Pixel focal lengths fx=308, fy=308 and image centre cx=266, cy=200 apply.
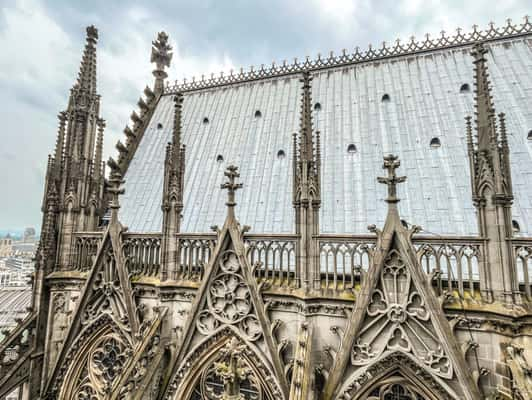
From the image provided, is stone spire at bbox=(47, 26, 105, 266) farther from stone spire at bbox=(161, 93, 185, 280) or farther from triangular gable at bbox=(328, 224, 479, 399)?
triangular gable at bbox=(328, 224, 479, 399)

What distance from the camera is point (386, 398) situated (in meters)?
6.05

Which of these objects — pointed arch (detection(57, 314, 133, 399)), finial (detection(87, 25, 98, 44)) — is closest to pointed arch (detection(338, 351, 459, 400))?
pointed arch (detection(57, 314, 133, 399))

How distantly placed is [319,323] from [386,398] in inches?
72.1

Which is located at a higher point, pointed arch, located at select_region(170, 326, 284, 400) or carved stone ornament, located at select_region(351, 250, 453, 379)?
carved stone ornament, located at select_region(351, 250, 453, 379)

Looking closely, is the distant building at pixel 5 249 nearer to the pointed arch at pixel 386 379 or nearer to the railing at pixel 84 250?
the railing at pixel 84 250

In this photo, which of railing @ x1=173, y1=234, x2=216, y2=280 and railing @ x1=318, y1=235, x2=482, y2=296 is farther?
railing @ x1=173, y1=234, x2=216, y2=280

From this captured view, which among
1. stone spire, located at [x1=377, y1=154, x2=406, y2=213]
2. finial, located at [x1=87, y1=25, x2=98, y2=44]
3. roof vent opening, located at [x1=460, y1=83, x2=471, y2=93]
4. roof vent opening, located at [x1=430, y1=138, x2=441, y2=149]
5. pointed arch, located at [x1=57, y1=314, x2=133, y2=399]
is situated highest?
finial, located at [x1=87, y1=25, x2=98, y2=44]

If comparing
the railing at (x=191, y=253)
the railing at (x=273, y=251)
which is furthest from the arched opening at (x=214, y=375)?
the railing at (x=191, y=253)

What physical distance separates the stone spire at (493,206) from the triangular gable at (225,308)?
14.9 ft

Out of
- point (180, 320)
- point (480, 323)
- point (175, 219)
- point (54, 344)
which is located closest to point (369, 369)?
point (480, 323)

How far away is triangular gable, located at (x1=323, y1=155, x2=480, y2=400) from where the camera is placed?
224 inches

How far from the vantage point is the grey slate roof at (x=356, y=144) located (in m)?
8.83

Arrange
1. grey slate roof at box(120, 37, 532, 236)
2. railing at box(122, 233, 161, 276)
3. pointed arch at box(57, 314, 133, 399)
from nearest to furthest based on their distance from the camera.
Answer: pointed arch at box(57, 314, 133, 399), railing at box(122, 233, 161, 276), grey slate roof at box(120, 37, 532, 236)

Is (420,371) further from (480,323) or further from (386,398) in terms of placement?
(480,323)
